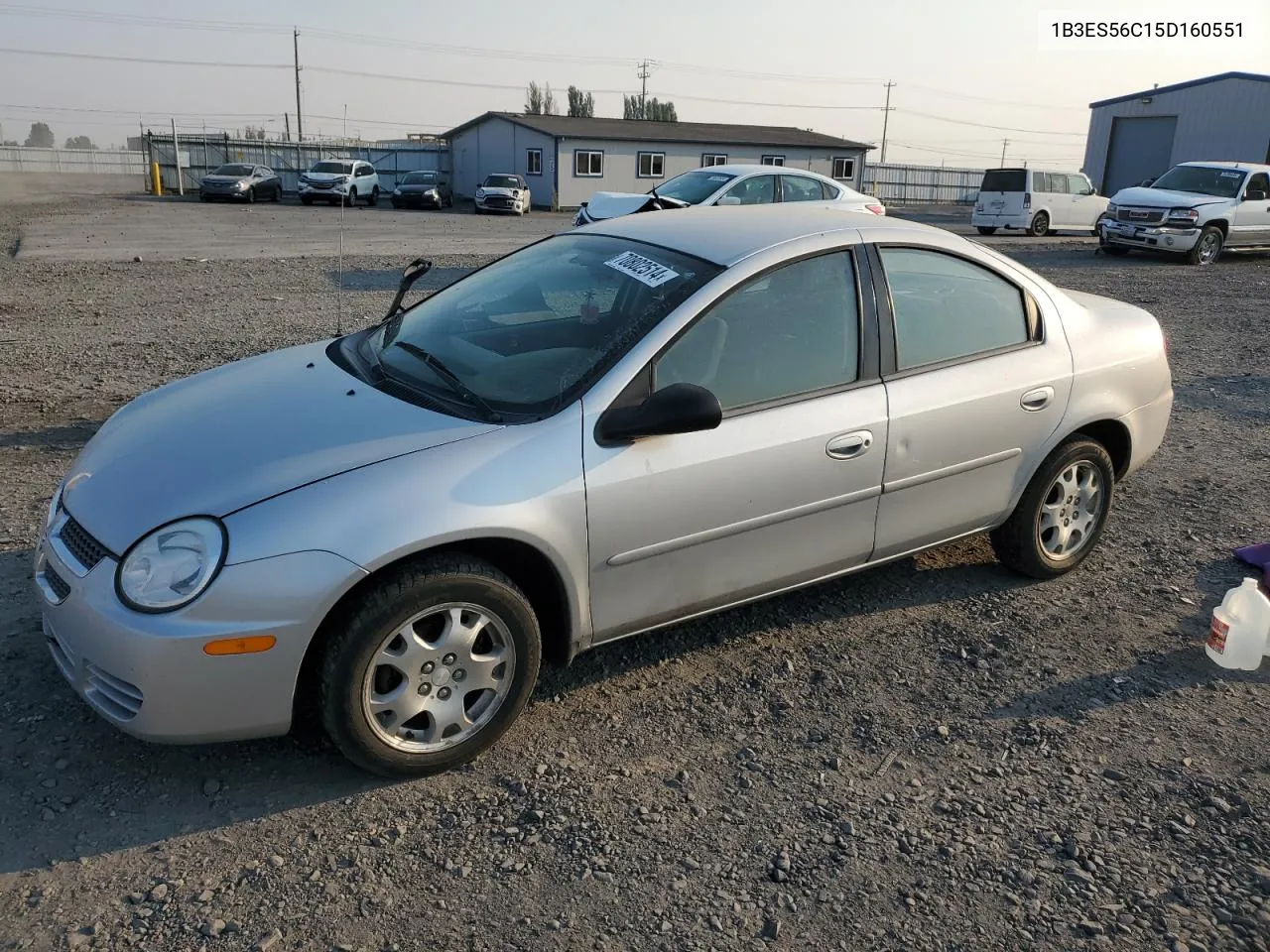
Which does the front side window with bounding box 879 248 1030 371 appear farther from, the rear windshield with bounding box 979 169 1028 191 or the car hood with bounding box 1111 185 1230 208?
the rear windshield with bounding box 979 169 1028 191

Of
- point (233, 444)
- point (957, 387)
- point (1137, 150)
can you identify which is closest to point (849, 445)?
point (957, 387)

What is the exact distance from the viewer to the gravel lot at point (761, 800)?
257 centimetres

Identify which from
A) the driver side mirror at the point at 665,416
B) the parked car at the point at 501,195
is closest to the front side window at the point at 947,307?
the driver side mirror at the point at 665,416

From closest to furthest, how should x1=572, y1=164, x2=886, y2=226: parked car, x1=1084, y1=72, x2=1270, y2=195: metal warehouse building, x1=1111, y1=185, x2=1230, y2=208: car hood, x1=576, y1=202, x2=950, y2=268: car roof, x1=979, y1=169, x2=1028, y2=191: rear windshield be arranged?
x1=576, y1=202, x2=950, y2=268: car roof < x1=572, y1=164, x2=886, y2=226: parked car < x1=1111, y1=185, x2=1230, y2=208: car hood < x1=979, y1=169, x2=1028, y2=191: rear windshield < x1=1084, y1=72, x2=1270, y2=195: metal warehouse building

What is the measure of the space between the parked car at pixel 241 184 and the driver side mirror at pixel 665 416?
119ft

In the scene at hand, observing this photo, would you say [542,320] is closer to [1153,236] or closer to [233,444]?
[233,444]

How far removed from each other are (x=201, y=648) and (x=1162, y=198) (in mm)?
20131

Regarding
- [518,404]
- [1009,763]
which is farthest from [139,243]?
[1009,763]

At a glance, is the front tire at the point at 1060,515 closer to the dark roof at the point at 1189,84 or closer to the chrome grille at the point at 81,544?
the chrome grille at the point at 81,544

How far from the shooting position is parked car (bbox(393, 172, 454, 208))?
36.5m

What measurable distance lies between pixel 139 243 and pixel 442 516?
17.7 meters

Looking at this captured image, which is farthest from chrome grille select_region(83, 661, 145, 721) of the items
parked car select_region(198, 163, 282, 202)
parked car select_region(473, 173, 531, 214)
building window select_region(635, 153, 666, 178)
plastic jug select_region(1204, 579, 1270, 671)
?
building window select_region(635, 153, 666, 178)

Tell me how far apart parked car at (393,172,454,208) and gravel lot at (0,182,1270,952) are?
33616 millimetres

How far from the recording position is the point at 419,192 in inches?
1436
